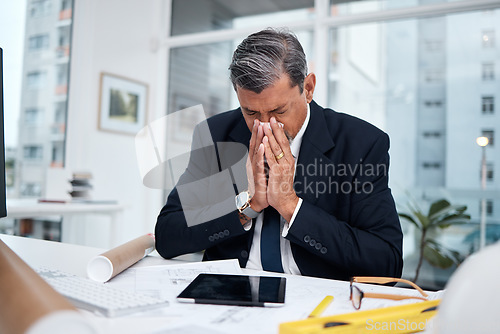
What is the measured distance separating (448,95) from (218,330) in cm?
295

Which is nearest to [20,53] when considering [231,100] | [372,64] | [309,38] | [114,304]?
[231,100]

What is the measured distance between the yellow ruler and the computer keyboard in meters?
0.26

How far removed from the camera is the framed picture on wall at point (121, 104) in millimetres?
3785

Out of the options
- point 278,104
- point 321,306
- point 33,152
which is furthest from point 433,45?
point 33,152

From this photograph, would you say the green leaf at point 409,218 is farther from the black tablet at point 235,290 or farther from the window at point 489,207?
the black tablet at point 235,290

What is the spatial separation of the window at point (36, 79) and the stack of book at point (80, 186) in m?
0.82

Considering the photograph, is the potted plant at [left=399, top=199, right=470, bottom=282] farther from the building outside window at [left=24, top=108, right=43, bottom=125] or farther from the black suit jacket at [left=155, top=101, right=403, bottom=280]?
the building outside window at [left=24, top=108, right=43, bottom=125]

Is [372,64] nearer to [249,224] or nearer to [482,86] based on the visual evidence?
[482,86]

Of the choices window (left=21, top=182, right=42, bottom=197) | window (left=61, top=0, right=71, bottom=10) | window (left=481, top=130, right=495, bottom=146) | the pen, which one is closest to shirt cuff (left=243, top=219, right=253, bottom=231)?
the pen

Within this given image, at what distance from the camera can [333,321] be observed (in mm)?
601

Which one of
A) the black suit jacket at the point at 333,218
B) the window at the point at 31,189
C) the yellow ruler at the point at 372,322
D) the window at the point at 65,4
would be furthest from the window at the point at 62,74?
the yellow ruler at the point at 372,322

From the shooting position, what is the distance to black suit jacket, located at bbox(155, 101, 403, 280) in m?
1.18

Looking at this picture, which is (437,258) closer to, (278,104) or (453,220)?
(453,220)

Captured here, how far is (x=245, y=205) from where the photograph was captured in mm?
1273
